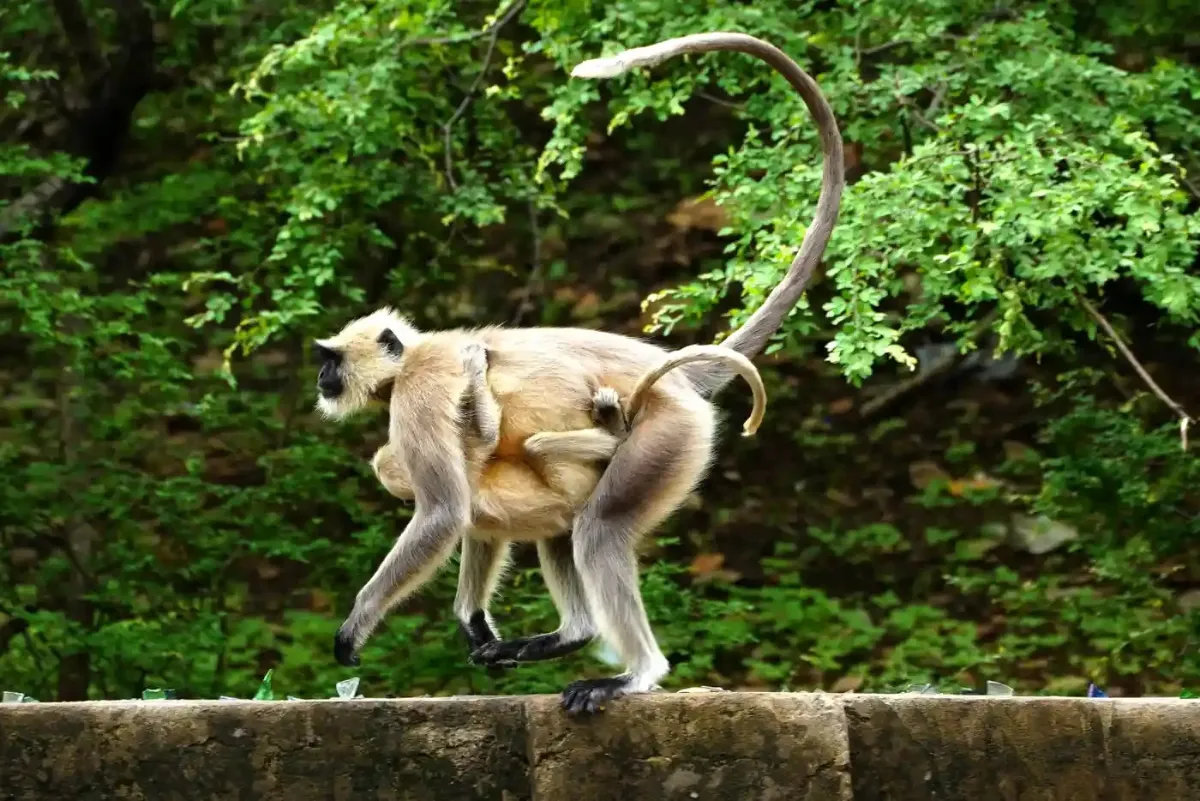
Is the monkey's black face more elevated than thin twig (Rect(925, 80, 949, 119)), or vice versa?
the monkey's black face

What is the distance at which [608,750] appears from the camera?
3.33 meters

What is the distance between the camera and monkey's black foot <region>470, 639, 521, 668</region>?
3.95 m

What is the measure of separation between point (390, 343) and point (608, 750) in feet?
4.11

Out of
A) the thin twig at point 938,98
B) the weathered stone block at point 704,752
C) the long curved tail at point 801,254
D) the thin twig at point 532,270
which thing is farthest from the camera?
the thin twig at point 532,270

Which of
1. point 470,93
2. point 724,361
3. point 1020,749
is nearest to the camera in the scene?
point 1020,749

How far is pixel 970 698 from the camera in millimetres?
3441

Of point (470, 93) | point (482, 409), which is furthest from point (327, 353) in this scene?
point (470, 93)

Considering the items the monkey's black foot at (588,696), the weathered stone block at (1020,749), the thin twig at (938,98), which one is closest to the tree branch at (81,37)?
the thin twig at (938,98)

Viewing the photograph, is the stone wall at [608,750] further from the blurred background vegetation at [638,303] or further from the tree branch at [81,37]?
the tree branch at [81,37]

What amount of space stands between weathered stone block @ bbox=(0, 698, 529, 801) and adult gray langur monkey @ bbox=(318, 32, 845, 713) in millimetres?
407

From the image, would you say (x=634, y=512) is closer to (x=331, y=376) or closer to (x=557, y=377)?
(x=557, y=377)

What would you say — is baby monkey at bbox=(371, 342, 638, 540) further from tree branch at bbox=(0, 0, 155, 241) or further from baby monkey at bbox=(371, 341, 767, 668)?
tree branch at bbox=(0, 0, 155, 241)

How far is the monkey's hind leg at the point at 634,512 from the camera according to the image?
11.9ft

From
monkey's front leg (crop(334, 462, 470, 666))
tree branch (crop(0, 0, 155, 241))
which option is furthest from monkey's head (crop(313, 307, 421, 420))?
tree branch (crop(0, 0, 155, 241))
